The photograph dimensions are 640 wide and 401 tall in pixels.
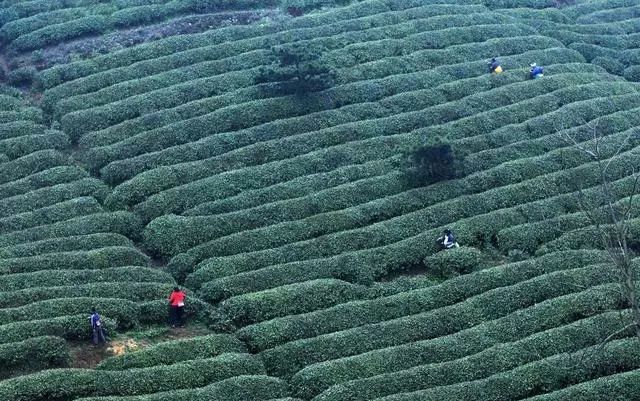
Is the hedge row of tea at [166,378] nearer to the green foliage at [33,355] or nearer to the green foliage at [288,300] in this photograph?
the green foliage at [33,355]

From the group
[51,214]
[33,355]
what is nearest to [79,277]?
[33,355]

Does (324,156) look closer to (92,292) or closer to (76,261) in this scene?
(76,261)

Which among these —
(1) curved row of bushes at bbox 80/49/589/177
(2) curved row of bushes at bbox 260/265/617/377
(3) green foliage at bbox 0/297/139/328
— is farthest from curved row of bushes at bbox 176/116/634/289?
(1) curved row of bushes at bbox 80/49/589/177

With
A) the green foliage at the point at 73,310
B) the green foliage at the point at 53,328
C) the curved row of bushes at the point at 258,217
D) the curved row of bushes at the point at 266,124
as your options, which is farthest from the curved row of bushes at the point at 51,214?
the green foliage at the point at 53,328

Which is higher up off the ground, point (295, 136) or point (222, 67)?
point (222, 67)

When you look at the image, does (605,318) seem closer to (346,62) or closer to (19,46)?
(346,62)

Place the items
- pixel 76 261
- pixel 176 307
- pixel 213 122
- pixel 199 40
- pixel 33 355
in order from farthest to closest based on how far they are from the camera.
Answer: pixel 199 40
pixel 213 122
pixel 76 261
pixel 176 307
pixel 33 355
